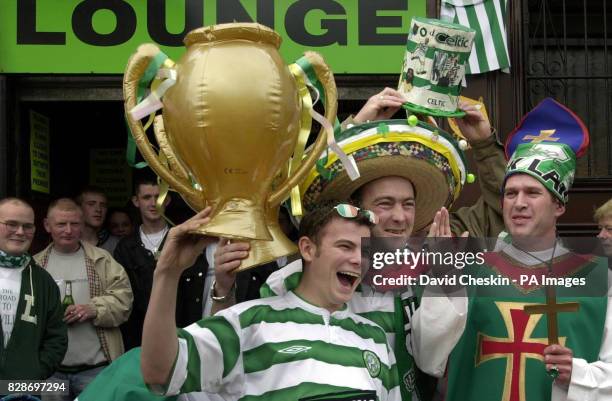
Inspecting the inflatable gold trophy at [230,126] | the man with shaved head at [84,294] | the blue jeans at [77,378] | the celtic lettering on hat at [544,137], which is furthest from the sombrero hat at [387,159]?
the blue jeans at [77,378]

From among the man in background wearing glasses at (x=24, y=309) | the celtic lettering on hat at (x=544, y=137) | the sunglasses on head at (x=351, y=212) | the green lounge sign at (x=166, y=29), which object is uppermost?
the green lounge sign at (x=166, y=29)

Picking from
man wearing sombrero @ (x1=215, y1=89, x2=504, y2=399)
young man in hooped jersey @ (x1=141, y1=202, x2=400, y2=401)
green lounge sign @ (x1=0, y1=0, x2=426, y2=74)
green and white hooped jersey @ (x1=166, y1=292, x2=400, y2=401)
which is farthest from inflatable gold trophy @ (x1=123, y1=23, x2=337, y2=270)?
green lounge sign @ (x1=0, y1=0, x2=426, y2=74)

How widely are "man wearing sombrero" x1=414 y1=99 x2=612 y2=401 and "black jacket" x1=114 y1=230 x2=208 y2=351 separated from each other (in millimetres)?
2181

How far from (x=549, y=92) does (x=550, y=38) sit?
39 centimetres

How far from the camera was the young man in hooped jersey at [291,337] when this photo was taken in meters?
2.85

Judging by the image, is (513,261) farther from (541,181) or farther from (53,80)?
(53,80)

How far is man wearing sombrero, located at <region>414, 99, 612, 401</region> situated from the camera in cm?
355

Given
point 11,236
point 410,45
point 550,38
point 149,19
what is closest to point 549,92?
point 550,38

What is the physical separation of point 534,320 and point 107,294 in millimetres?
2949

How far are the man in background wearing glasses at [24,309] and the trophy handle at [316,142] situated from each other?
2777mm

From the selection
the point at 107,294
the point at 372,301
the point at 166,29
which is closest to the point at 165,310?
the point at 372,301

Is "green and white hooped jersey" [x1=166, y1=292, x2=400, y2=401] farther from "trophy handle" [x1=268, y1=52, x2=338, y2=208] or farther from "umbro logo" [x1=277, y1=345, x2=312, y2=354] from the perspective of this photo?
"trophy handle" [x1=268, y1=52, x2=338, y2=208]

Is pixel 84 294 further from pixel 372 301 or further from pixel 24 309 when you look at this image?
pixel 372 301

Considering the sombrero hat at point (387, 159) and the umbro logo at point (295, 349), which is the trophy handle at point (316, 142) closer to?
the sombrero hat at point (387, 159)
